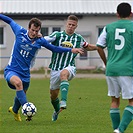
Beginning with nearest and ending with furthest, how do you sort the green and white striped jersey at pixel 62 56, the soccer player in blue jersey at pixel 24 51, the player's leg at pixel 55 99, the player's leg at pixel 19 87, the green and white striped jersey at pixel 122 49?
1. the green and white striped jersey at pixel 122 49
2. the player's leg at pixel 19 87
3. the soccer player in blue jersey at pixel 24 51
4. the green and white striped jersey at pixel 62 56
5. the player's leg at pixel 55 99

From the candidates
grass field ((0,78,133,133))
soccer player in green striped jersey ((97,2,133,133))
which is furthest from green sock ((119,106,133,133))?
grass field ((0,78,133,133))

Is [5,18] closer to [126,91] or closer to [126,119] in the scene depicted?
[126,91]

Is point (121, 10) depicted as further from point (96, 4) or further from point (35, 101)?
point (96, 4)

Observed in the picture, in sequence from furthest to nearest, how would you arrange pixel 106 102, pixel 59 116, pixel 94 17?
pixel 94 17
pixel 106 102
pixel 59 116

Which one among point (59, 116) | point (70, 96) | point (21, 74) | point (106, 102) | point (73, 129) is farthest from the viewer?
point (70, 96)

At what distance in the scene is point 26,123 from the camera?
12.2 m

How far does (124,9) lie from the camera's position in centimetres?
970

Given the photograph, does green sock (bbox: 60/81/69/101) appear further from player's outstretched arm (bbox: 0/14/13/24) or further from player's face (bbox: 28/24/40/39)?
player's outstretched arm (bbox: 0/14/13/24)

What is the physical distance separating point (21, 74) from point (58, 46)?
1019 millimetres

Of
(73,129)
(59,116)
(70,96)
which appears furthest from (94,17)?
(73,129)

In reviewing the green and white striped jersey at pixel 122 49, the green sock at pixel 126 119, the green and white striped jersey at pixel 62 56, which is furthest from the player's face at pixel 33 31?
the green sock at pixel 126 119

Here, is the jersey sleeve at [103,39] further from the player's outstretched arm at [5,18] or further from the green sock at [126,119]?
the player's outstretched arm at [5,18]

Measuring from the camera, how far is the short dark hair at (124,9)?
9.68m

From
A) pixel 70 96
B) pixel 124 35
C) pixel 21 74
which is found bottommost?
pixel 70 96
